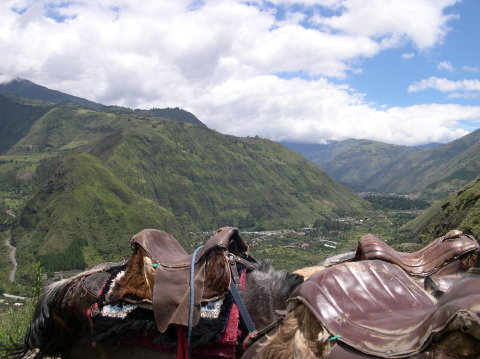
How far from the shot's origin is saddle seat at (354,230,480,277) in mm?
3695

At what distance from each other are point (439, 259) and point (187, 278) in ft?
8.62

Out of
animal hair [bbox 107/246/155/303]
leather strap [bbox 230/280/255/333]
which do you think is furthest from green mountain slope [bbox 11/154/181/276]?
leather strap [bbox 230/280/255/333]

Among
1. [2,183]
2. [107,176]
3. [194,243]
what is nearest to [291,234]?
[194,243]

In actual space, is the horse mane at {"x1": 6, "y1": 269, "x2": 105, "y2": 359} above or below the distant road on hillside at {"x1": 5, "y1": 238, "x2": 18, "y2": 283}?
above

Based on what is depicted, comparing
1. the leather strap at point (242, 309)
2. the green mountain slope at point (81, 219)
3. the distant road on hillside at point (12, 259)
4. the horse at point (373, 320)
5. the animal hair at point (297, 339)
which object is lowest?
the distant road on hillside at point (12, 259)

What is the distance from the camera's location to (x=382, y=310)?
255 centimetres

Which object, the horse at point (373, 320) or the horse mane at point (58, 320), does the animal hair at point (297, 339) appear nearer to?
the horse at point (373, 320)

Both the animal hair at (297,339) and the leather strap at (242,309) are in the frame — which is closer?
the animal hair at (297,339)

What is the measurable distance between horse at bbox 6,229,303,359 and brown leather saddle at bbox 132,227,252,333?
1cm

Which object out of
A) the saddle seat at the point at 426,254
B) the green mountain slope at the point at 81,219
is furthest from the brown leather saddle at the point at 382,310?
the green mountain slope at the point at 81,219

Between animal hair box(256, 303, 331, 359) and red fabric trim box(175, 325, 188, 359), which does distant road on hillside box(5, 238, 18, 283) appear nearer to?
red fabric trim box(175, 325, 188, 359)

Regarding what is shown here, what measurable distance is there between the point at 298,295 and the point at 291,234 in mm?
158671

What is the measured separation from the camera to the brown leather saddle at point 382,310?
1.75 m

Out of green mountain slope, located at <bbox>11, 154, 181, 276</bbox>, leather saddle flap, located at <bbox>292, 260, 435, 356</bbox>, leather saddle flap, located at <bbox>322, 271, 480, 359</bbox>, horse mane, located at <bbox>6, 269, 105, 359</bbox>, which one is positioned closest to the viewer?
leather saddle flap, located at <bbox>322, 271, 480, 359</bbox>
